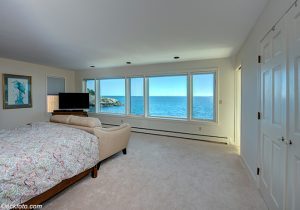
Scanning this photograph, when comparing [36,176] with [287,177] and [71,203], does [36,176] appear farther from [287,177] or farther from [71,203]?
[287,177]

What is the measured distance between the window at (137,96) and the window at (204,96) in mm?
1855

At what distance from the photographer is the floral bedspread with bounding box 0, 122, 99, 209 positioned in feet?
5.14

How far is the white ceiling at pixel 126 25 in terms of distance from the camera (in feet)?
6.43

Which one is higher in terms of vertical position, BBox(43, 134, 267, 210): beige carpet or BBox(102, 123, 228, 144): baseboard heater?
BBox(102, 123, 228, 144): baseboard heater

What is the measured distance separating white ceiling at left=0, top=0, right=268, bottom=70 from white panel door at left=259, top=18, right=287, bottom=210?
24.2 inches

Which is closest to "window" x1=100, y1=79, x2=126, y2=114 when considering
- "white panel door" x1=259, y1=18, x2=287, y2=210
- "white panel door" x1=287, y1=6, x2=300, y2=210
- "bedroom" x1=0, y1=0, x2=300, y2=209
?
"bedroom" x1=0, y1=0, x2=300, y2=209

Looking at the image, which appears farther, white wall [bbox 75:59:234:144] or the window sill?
the window sill

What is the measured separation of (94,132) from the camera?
2.76 meters

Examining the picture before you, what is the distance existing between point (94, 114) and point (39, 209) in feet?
17.0

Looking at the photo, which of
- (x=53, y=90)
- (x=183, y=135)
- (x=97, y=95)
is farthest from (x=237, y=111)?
(x=53, y=90)

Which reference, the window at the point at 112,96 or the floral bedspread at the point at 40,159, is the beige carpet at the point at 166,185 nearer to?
the floral bedspread at the point at 40,159

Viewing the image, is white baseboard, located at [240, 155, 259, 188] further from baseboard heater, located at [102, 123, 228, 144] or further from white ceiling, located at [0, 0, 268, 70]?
white ceiling, located at [0, 0, 268, 70]

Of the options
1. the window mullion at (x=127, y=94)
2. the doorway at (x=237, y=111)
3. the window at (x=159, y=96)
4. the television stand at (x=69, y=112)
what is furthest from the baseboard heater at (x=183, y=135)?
the television stand at (x=69, y=112)

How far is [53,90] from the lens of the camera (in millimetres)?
6207
